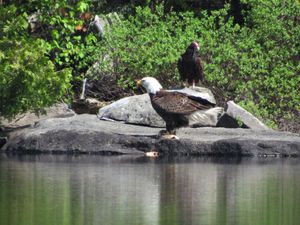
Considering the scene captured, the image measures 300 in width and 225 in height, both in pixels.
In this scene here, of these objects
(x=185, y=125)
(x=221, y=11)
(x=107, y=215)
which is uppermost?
(x=221, y=11)

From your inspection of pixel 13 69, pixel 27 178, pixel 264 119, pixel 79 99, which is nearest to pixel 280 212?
pixel 27 178

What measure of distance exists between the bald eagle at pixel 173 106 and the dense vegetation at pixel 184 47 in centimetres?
280

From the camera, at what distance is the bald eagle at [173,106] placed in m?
17.4

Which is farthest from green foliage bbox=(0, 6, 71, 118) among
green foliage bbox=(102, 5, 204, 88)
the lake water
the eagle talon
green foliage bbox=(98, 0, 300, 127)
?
green foliage bbox=(98, 0, 300, 127)

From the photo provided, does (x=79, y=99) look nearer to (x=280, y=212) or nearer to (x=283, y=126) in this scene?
(x=283, y=126)

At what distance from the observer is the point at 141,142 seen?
58.1ft

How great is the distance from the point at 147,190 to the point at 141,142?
4521mm

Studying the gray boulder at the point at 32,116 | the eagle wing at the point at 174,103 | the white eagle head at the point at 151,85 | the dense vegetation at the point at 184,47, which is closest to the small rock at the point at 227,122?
the dense vegetation at the point at 184,47

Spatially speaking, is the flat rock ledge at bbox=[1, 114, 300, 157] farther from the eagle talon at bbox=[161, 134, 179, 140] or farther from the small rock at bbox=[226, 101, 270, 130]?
the small rock at bbox=[226, 101, 270, 130]

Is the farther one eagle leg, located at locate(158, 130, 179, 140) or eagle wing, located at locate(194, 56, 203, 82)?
eagle wing, located at locate(194, 56, 203, 82)

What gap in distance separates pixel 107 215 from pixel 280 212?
176 cm

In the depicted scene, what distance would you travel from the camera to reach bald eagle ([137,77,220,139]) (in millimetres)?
17438

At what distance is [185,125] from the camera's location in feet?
58.2

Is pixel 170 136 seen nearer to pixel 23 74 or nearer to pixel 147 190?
pixel 23 74
